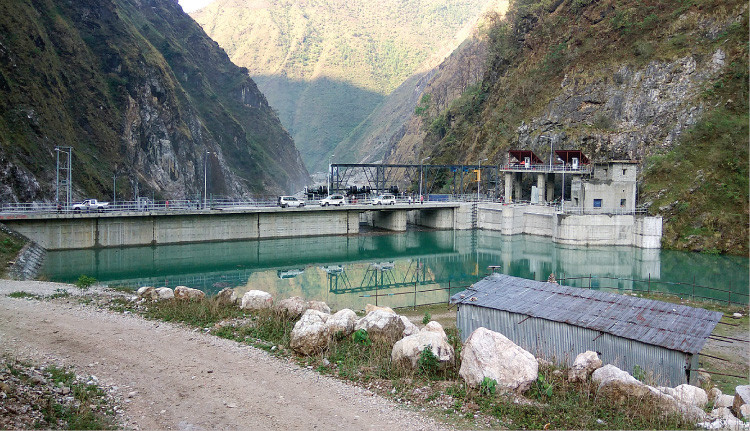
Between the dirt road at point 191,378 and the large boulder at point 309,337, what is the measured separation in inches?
31.1

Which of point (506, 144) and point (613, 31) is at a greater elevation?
point (613, 31)

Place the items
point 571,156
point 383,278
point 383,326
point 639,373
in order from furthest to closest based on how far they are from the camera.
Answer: point 571,156, point 383,278, point 639,373, point 383,326

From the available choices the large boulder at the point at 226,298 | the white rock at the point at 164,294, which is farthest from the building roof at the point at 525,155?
the white rock at the point at 164,294

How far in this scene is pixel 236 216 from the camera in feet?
212

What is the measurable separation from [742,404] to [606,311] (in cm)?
779

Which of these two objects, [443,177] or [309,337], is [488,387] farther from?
[443,177]

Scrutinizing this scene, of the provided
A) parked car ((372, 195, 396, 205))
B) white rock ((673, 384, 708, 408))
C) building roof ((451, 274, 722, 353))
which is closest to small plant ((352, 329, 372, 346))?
building roof ((451, 274, 722, 353))

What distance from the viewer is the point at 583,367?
1438cm

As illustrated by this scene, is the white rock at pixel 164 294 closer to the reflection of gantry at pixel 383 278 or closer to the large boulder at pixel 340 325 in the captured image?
the large boulder at pixel 340 325

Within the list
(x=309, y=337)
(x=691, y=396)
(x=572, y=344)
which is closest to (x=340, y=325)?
(x=309, y=337)

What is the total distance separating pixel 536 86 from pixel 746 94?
3066cm

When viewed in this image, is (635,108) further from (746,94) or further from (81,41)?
(81,41)

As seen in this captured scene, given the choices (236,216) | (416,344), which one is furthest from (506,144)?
(416,344)

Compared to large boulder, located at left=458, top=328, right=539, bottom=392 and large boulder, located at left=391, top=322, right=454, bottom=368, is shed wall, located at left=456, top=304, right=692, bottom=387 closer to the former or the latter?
large boulder, located at left=458, top=328, right=539, bottom=392
